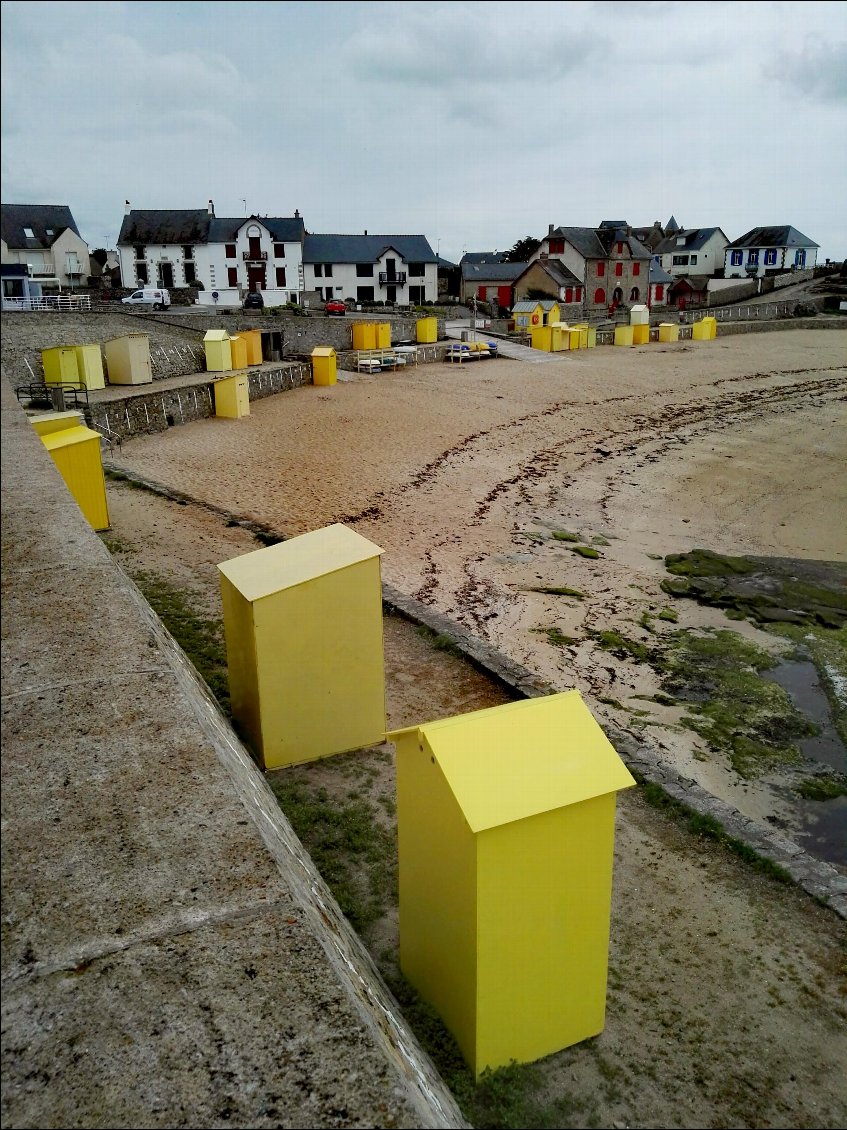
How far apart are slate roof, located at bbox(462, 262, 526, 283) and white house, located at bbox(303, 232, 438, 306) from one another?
217cm

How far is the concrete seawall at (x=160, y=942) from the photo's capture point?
201 cm

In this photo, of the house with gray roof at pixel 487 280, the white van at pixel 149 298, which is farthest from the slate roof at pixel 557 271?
the white van at pixel 149 298

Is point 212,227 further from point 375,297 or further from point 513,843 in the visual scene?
point 513,843

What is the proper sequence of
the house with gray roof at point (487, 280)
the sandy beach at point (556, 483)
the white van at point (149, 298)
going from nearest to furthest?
1. the sandy beach at point (556, 483)
2. the white van at point (149, 298)
3. the house with gray roof at point (487, 280)

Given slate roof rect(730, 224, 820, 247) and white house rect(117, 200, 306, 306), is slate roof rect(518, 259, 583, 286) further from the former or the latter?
slate roof rect(730, 224, 820, 247)

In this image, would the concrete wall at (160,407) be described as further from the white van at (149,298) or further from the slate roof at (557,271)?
the slate roof at (557,271)

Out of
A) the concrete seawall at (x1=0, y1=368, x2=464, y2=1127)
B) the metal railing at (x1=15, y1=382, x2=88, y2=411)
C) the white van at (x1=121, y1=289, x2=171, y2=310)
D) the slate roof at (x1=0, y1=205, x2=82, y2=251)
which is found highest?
the slate roof at (x1=0, y1=205, x2=82, y2=251)

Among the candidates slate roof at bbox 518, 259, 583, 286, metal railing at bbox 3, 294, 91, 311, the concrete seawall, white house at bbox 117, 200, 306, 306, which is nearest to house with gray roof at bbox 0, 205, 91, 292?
white house at bbox 117, 200, 306, 306

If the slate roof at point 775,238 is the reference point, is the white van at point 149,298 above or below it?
below

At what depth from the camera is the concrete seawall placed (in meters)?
2.01

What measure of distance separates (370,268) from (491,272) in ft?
25.5

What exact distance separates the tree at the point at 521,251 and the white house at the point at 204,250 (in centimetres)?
2073

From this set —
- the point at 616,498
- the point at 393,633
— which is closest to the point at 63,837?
the point at 393,633

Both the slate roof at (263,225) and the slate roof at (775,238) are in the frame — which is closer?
the slate roof at (263,225)
